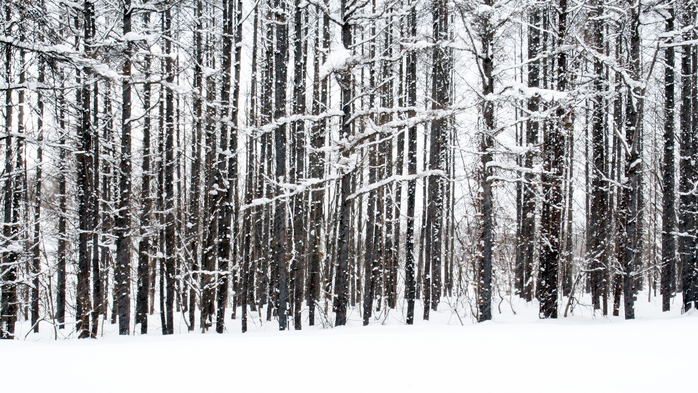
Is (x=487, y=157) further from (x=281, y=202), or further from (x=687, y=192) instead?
(x=687, y=192)

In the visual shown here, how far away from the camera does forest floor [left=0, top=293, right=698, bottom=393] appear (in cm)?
297

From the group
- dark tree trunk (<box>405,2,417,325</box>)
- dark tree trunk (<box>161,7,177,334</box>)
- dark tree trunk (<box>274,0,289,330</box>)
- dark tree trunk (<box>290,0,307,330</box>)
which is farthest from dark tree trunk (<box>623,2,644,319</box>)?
dark tree trunk (<box>161,7,177,334</box>)

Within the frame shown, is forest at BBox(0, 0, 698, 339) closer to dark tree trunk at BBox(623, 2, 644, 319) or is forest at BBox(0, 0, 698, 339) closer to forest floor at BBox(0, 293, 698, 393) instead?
dark tree trunk at BBox(623, 2, 644, 319)

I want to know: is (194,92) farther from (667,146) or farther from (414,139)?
(667,146)

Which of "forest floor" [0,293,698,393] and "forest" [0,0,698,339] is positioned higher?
"forest" [0,0,698,339]

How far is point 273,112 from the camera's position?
47.3 feet

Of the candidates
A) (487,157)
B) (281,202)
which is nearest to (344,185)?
(281,202)

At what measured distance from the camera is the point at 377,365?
141 inches

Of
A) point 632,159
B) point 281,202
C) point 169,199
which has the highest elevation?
point 632,159

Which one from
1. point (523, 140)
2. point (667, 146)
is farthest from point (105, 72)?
point (523, 140)

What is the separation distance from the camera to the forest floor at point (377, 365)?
297 centimetres

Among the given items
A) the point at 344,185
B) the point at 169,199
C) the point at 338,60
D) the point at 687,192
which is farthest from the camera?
the point at 169,199

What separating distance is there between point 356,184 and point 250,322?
6.99m

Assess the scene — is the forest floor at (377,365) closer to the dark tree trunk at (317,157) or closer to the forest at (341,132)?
the forest at (341,132)
